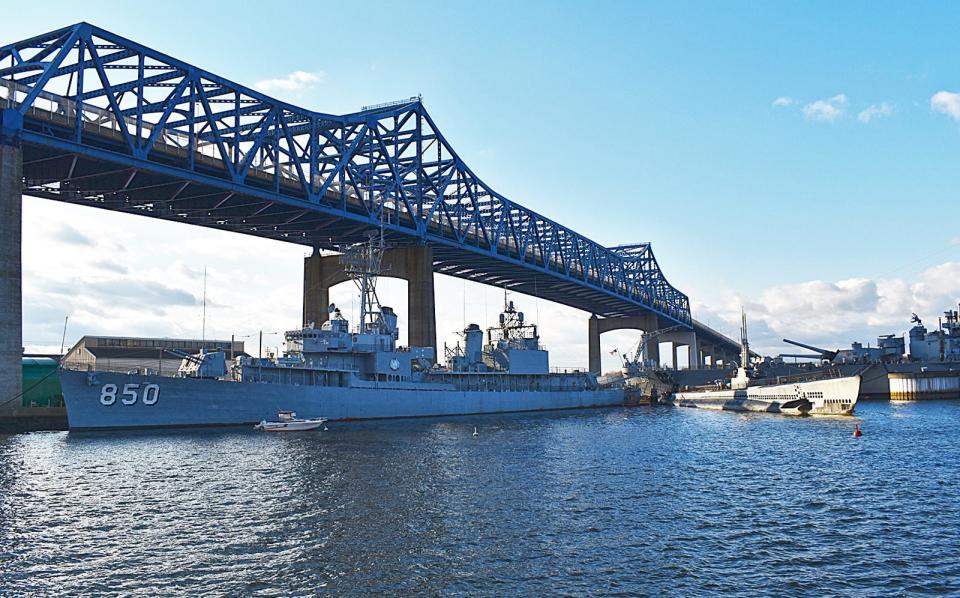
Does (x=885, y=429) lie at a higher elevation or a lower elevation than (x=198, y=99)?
lower

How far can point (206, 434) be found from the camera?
4938cm

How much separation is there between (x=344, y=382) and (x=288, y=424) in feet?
30.7

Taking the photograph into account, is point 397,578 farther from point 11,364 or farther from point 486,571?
point 11,364

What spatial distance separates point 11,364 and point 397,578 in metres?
40.8

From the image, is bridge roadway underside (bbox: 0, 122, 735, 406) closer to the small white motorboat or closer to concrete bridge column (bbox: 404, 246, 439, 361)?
concrete bridge column (bbox: 404, 246, 439, 361)

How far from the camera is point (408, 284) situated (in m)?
87.9

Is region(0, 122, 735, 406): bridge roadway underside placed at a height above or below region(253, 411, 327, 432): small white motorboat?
above

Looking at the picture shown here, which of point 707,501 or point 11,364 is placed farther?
point 11,364

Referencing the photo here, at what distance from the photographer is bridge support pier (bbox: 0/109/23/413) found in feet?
155

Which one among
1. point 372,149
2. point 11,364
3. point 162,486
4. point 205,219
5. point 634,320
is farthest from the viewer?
point 634,320

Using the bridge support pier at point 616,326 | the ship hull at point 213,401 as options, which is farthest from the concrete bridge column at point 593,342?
the ship hull at point 213,401

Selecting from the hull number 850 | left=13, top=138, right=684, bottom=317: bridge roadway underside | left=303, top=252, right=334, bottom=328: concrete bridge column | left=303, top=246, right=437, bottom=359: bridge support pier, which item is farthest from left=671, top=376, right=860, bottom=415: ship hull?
the hull number 850

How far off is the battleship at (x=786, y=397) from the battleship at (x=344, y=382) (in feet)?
60.2

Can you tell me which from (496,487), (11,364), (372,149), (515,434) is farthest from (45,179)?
(496,487)
